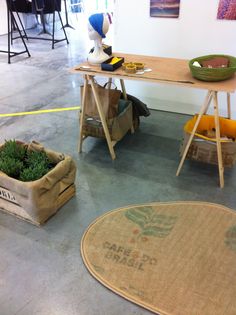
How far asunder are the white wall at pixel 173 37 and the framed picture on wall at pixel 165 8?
4 centimetres

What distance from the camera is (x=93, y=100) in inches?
93.0

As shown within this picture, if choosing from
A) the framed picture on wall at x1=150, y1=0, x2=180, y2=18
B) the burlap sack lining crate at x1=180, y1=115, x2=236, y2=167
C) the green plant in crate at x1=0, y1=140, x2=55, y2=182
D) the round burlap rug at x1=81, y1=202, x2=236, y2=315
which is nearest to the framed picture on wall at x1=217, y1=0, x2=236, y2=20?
the framed picture on wall at x1=150, y1=0, x2=180, y2=18

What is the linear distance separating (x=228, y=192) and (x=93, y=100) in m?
1.24

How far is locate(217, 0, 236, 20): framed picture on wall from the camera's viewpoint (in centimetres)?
252

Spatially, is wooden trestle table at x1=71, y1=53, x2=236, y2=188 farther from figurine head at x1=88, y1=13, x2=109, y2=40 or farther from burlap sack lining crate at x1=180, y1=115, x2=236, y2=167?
figurine head at x1=88, y1=13, x2=109, y2=40

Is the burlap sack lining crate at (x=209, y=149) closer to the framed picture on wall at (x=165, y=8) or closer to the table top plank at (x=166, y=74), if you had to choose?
the table top plank at (x=166, y=74)

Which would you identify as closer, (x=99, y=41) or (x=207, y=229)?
(x=207, y=229)

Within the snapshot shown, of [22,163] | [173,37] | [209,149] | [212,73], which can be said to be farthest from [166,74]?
[22,163]

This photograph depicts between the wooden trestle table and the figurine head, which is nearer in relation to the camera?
the wooden trestle table

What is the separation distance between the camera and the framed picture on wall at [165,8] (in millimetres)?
2740

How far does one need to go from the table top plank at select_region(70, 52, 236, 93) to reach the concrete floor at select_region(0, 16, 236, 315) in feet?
2.39

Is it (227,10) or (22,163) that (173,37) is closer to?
(227,10)

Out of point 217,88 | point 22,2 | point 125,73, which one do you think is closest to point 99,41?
point 125,73

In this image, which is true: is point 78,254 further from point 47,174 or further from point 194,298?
point 194,298
